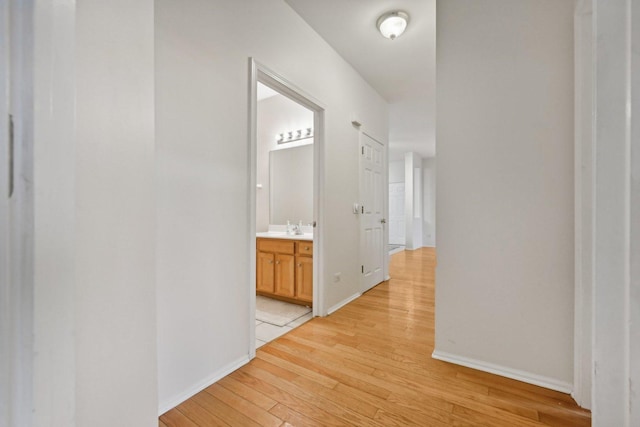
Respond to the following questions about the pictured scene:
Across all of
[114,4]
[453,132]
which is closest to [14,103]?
[114,4]

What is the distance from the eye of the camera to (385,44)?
2.76 meters

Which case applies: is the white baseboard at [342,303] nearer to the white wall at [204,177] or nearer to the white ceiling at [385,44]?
the white wall at [204,177]

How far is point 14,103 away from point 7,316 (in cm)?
33

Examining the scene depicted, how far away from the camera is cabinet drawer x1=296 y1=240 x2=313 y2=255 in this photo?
2.83 meters

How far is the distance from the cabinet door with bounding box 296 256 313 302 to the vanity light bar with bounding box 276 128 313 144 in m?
1.67

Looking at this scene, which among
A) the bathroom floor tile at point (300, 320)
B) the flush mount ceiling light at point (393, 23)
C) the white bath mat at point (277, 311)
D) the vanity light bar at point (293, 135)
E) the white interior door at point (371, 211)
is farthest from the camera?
the vanity light bar at point (293, 135)

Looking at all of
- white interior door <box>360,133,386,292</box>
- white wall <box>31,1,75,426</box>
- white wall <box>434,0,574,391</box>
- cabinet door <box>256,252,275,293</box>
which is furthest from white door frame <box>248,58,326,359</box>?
white wall <box>31,1,75,426</box>

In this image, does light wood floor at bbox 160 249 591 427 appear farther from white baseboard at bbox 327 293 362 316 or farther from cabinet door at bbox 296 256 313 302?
cabinet door at bbox 296 256 313 302

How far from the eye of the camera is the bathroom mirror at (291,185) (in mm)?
3674

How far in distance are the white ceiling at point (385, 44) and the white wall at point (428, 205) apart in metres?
3.93

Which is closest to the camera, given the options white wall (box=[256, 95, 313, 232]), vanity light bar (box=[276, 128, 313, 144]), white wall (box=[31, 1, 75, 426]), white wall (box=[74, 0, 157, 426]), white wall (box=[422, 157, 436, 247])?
white wall (box=[31, 1, 75, 426])

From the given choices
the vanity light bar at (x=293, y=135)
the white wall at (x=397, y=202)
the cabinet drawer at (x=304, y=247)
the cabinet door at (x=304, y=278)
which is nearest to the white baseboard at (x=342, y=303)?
the cabinet door at (x=304, y=278)

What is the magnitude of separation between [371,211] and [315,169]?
4.15 ft

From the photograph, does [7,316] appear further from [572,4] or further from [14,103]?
[572,4]
